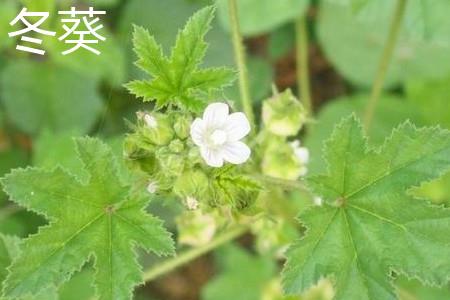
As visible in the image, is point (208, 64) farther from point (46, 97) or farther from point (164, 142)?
point (164, 142)

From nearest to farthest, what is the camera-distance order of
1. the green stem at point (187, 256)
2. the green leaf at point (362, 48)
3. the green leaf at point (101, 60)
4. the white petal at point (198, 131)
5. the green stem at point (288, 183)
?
the white petal at point (198, 131), the green stem at point (288, 183), the green stem at point (187, 256), the green leaf at point (101, 60), the green leaf at point (362, 48)

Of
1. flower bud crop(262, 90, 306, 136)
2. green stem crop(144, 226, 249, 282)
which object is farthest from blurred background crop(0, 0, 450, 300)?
flower bud crop(262, 90, 306, 136)

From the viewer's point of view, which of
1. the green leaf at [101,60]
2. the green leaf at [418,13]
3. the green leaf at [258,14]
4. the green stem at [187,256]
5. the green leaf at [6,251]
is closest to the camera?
the green leaf at [6,251]

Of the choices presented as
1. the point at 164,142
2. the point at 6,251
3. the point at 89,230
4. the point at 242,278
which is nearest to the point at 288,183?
the point at 164,142

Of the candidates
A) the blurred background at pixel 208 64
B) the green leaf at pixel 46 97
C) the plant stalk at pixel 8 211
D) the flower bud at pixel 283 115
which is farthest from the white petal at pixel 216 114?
the green leaf at pixel 46 97

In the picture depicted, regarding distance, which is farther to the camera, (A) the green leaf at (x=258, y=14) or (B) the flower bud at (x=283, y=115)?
(A) the green leaf at (x=258, y=14)

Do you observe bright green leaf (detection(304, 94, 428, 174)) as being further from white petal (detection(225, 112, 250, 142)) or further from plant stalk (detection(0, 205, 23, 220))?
white petal (detection(225, 112, 250, 142))

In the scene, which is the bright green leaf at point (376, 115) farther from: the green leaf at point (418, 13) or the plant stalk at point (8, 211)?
the plant stalk at point (8, 211)

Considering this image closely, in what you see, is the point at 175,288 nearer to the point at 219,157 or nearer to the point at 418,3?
the point at 418,3
